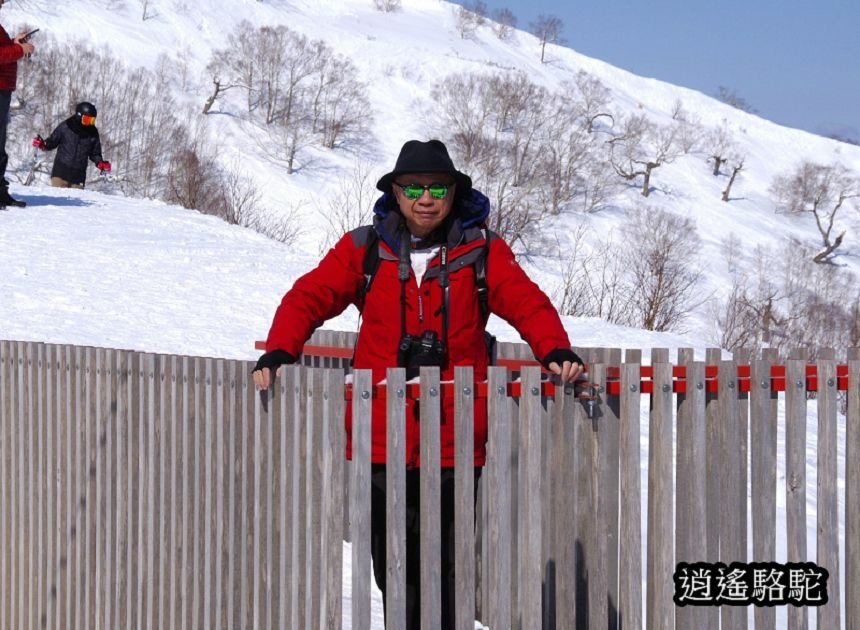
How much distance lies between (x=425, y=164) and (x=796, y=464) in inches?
64.9

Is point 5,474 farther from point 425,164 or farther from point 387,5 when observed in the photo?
point 387,5

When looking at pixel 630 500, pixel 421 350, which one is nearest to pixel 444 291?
pixel 421 350

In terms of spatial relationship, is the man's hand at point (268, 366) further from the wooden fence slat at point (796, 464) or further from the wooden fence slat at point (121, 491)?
the wooden fence slat at point (796, 464)

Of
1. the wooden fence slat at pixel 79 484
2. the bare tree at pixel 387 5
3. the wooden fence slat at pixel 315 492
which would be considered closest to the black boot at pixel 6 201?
the wooden fence slat at pixel 79 484

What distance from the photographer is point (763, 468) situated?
4.43 meters

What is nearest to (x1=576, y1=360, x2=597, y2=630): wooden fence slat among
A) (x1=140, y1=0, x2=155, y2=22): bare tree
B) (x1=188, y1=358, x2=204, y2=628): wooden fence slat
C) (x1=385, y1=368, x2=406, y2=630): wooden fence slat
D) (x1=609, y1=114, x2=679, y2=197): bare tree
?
(x1=385, y1=368, x2=406, y2=630): wooden fence slat

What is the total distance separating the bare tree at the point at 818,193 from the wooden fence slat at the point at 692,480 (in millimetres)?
69704

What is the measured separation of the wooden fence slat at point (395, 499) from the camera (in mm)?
3947

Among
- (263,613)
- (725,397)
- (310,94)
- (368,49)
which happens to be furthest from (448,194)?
(368,49)

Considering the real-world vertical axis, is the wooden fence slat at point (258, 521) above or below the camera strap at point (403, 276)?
below

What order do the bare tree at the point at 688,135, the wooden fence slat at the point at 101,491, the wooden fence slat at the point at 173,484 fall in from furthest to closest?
the bare tree at the point at 688,135 → the wooden fence slat at the point at 101,491 → the wooden fence slat at the point at 173,484

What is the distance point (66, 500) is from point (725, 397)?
2680mm

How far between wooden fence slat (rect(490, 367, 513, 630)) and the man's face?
24.9 inches

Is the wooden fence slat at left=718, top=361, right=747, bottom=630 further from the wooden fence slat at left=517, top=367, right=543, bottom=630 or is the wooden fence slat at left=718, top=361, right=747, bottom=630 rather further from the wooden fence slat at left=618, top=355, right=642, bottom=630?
the wooden fence slat at left=517, top=367, right=543, bottom=630
